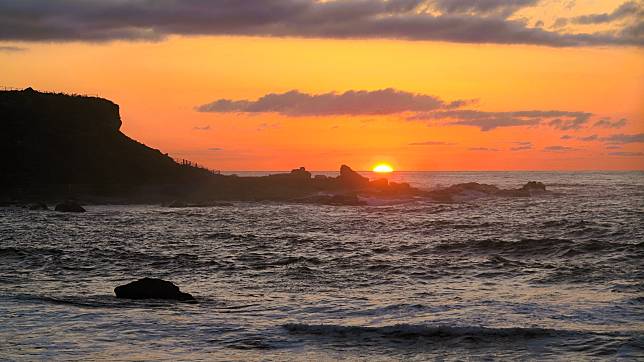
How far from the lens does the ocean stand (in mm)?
16391

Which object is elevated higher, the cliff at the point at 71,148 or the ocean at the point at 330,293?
the cliff at the point at 71,148

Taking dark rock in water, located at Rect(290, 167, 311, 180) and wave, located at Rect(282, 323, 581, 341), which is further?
dark rock in water, located at Rect(290, 167, 311, 180)

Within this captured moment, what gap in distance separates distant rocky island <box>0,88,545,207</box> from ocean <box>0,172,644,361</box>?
40.4m

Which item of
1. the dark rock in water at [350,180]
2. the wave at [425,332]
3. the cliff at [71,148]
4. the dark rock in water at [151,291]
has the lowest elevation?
the wave at [425,332]

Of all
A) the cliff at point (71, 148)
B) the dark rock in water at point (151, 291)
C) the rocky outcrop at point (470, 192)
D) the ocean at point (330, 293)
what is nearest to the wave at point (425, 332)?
the ocean at point (330, 293)

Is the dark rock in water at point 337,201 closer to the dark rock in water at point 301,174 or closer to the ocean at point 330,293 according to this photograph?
the dark rock in water at point 301,174

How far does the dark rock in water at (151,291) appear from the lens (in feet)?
72.5

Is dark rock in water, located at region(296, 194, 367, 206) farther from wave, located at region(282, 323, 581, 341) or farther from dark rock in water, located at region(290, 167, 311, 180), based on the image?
wave, located at region(282, 323, 581, 341)

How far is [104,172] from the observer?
96000 mm

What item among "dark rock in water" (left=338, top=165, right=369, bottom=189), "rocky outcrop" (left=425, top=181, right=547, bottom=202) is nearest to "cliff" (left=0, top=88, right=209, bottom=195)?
"dark rock in water" (left=338, top=165, right=369, bottom=189)

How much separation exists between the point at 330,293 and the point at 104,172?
78062mm

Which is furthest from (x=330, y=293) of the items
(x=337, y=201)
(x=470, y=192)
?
(x=470, y=192)

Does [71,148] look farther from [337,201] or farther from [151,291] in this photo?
[151,291]

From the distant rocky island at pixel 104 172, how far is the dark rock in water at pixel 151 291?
6127cm
